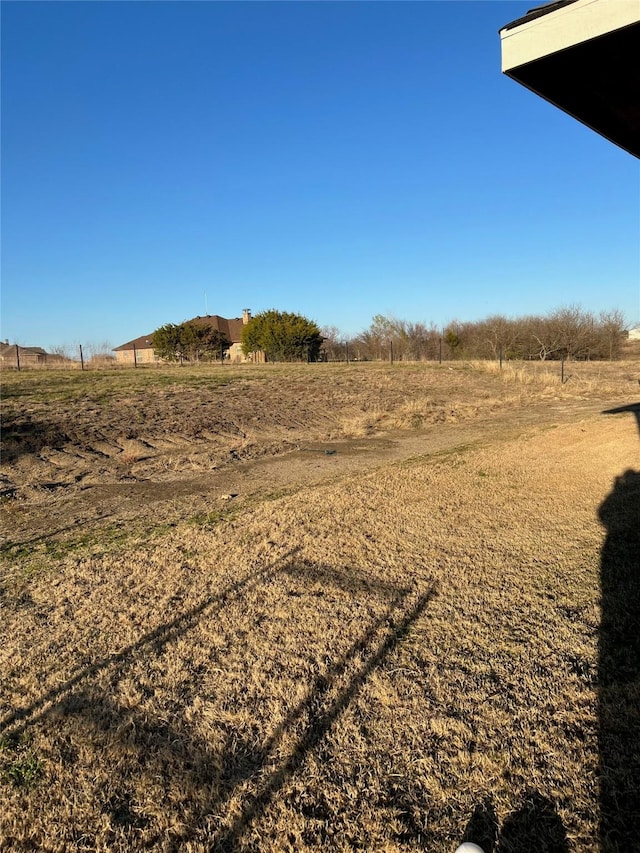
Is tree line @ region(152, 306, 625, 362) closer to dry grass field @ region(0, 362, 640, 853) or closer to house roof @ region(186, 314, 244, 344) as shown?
house roof @ region(186, 314, 244, 344)

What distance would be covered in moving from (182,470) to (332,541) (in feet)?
14.2

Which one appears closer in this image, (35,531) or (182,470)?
(35,531)

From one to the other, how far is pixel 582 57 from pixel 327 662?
3.50 meters

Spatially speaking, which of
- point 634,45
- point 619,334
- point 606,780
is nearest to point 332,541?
point 606,780

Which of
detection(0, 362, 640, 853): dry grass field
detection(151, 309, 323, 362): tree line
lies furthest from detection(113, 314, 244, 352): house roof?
detection(0, 362, 640, 853): dry grass field

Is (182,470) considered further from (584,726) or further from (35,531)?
(584,726)

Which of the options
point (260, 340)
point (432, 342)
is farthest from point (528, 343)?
point (260, 340)

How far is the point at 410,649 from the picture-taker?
297 cm

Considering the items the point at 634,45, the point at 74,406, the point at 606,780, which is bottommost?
the point at 606,780

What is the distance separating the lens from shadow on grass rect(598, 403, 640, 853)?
1.84 meters

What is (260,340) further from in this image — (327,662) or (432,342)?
(327,662)

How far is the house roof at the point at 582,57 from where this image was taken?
222 cm

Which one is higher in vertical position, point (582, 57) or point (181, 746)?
point (582, 57)

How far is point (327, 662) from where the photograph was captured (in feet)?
9.41
